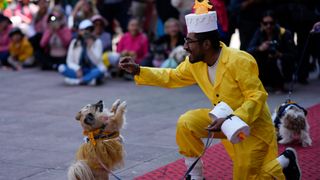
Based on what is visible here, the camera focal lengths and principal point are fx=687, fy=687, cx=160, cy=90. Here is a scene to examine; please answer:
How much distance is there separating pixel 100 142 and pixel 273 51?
5059 millimetres

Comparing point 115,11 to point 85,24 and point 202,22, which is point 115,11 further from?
point 202,22

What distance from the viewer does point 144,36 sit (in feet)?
39.6

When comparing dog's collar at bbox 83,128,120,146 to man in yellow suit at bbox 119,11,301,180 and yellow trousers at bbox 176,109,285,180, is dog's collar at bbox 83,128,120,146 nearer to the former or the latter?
man in yellow suit at bbox 119,11,301,180

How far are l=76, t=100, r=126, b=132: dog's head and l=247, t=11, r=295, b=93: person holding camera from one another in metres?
4.74

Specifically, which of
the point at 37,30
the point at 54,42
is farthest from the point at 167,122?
the point at 37,30

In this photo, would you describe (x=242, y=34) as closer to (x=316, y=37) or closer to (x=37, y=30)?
(x=316, y=37)

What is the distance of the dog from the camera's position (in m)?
7.19

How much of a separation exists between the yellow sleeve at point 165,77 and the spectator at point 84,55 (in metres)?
5.92

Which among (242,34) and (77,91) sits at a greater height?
(242,34)

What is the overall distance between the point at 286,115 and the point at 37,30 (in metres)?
7.53

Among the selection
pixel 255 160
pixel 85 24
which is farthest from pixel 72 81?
pixel 255 160

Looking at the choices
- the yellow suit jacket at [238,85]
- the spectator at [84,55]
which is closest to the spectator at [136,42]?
the spectator at [84,55]

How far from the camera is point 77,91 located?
10.9m

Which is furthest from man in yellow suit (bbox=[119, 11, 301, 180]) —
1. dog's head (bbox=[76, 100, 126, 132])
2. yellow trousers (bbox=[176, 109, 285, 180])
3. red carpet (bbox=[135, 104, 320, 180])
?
red carpet (bbox=[135, 104, 320, 180])
